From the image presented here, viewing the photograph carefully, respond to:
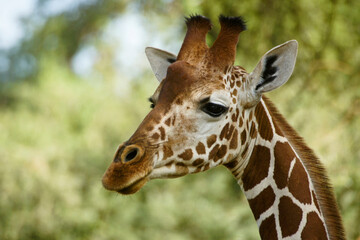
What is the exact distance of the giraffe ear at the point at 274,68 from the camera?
4.00 m

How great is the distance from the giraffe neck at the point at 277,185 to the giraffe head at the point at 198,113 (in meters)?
0.12

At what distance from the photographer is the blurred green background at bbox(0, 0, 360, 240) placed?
10523mm

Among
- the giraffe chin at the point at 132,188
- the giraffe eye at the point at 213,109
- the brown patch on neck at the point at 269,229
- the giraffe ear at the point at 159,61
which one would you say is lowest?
the brown patch on neck at the point at 269,229

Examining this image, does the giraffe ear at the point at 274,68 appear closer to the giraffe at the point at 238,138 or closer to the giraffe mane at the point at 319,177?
the giraffe at the point at 238,138

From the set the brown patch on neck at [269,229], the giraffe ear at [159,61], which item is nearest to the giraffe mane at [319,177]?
the brown patch on neck at [269,229]

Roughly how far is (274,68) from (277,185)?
88 cm

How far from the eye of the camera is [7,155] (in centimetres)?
2000

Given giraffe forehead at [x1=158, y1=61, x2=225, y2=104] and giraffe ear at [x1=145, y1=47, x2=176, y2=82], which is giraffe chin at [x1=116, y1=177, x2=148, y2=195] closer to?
giraffe forehead at [x1=158, y1=61, x2=225, y2=104]

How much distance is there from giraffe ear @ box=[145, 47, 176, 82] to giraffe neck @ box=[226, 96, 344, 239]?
38.1 inches

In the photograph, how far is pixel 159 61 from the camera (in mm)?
4746

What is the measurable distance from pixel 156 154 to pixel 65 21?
34417mm

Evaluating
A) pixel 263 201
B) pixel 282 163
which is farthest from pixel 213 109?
pixel 263 201

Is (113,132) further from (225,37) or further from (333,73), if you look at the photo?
(225,37)

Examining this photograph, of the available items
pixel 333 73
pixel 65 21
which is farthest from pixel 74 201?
pixel 65 21
